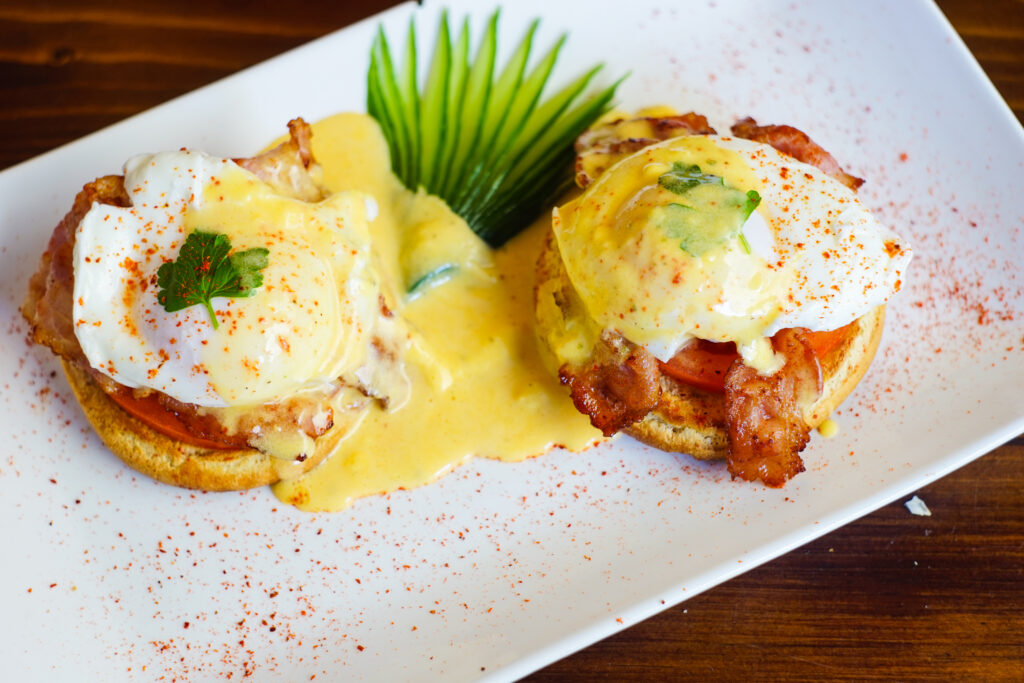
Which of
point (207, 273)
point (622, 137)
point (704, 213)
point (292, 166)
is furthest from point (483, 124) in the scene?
point (207, 273)

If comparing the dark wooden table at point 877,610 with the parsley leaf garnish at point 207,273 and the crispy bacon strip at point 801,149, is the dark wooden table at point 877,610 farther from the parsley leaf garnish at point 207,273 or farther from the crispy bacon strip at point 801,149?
the parsley leaf garnish at point 207,273

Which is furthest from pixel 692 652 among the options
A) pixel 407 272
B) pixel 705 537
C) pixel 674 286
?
pixel 407 272

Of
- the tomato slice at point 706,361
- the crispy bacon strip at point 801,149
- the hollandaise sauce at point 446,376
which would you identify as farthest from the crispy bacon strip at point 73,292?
the crispy bacon strip at point 801,149

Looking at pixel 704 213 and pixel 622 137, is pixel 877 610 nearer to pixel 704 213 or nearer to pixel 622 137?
pixel 704 213

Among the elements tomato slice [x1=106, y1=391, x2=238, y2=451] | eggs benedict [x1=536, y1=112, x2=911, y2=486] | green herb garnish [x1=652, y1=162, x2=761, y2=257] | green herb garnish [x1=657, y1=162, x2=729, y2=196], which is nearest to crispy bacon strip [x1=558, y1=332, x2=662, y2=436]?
eggs benedict [x1=536, y1=112, x2=911, y2=486]

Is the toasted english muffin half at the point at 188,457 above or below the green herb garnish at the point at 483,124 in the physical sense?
below

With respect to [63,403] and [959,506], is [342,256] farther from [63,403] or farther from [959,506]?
[959,506]
